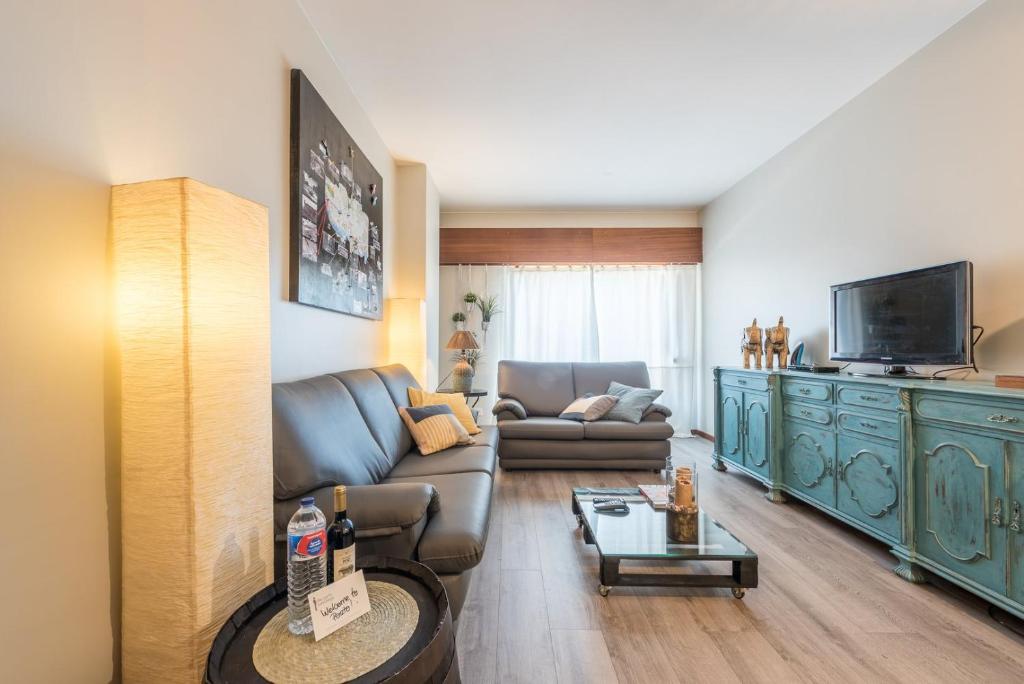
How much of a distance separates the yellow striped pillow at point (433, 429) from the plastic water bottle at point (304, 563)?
1.70 metres

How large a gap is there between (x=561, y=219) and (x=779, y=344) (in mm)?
2965

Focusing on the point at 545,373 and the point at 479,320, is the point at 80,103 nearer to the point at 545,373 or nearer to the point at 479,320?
the point at 545,373

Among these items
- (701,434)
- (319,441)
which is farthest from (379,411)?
(701,434)

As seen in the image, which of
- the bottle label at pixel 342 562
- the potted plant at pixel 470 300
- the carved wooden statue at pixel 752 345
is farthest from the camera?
the potted plant at pixel 470 300

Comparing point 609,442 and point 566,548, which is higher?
point 609,442

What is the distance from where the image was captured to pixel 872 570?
225 centimetres

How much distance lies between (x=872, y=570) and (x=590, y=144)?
3381 millimetres

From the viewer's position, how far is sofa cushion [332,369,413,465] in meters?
2.40

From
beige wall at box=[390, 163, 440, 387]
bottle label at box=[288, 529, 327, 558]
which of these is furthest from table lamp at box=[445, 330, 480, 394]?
bottle label at box=[288, 529, 327, 558]

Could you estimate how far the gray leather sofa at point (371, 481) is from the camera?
1471 mm

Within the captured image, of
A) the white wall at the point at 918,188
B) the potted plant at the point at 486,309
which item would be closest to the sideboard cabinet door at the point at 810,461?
the white wall at the point at 918,188

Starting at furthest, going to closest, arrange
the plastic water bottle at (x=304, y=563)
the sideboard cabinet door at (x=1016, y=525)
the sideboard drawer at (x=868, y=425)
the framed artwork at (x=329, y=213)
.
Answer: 1. the sideboard drawer at (x=868, y=425)
2. the framed artwork at (x=329, y=213)
3. the sideboard cabinet door at (x=1016, y=525)
4. the plastic water bottle at (x=304, y=563)

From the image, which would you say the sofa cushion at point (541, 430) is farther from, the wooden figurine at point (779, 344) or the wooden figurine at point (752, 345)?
the wooden figurine at point (779, 344)

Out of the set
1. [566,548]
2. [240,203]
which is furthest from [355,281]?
[566,548]
